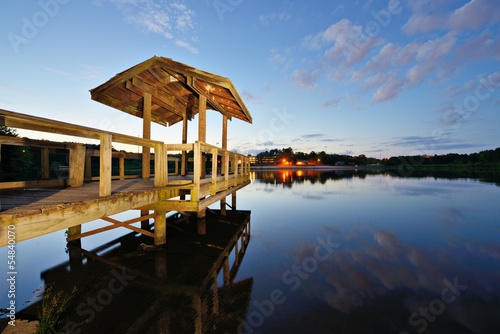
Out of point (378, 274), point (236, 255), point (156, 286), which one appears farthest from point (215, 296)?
point (378, 274)

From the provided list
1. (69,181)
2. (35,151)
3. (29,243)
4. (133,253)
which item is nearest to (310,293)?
(133,253)

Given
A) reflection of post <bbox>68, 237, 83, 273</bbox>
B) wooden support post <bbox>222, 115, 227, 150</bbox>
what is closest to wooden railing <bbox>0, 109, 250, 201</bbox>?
reflection of post <bbox>68, 237, 83, 273</bbox>

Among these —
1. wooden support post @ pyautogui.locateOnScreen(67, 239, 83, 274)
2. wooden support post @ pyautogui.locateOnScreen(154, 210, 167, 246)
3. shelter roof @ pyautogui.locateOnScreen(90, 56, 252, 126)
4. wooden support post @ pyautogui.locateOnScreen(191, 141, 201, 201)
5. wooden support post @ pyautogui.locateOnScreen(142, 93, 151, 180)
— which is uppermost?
shelter roof @ pyautogui.locateOnScreen(90, 56, 252, 126)

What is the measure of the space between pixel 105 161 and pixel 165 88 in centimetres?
620

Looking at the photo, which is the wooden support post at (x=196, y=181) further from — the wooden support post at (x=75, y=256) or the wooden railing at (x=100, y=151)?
the wooden support post at (x=75, y=256)

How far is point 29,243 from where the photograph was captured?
28.1ft

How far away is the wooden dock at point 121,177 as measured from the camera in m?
3.34

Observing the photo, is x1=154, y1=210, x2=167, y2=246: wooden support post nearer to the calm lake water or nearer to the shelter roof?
the calm lake water

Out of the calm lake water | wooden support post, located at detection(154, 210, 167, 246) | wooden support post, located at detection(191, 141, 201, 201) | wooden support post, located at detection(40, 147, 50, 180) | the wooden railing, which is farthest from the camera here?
wooden support post, located at detection(154, 210, 167, 246)

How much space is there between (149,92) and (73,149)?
3921 millimetres

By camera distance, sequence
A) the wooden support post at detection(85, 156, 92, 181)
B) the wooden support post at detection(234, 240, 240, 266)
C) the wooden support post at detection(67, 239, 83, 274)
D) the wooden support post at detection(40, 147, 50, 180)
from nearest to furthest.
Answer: the wooden support post at detection(40, 147, 50, 180) < the wooden support post at detection(67, 239, 83, 274) < the wooden support post at detection(234, 240, 240, 266) < the wooden support post at detection(85, 156, 92, 181)

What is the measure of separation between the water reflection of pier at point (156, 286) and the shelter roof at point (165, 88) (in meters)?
5.76

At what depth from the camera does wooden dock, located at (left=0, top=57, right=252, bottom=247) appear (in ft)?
11.0

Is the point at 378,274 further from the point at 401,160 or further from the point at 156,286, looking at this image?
the point at 401,160
